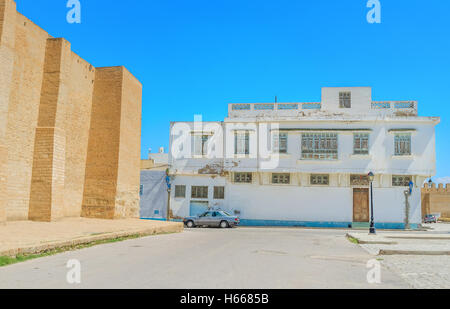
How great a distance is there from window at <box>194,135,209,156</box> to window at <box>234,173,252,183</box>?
288 cm

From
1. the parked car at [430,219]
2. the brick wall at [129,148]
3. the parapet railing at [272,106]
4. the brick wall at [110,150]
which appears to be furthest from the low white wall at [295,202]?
the parked car at [430,219]

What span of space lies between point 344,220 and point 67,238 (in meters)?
23.2

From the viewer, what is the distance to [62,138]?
680 inches

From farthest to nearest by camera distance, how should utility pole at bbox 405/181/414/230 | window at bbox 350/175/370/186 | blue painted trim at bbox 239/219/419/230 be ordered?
window at bbox 350/175/370/186, blue painted trim at bbox 239/219/419/230, utility pole at bbox 405/181/414/230

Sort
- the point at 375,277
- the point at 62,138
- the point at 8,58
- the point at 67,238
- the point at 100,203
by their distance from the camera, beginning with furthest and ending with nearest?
the point at 100,203 → the point at 62,138 → the point at 8,58 → the point at 67,238 → the point at 375,277

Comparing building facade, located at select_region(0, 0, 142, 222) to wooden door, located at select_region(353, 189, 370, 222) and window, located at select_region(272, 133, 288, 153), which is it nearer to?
window, located at select_region(272, 133, 288, 153)

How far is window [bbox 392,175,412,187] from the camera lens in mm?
31234

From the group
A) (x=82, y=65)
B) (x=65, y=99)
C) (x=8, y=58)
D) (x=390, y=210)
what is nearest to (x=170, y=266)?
(x=8, y=58)

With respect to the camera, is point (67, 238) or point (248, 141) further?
point (248, 141)

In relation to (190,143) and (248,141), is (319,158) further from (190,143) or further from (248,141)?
(190,143)

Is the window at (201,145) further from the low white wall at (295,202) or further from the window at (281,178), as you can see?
the window at (281,178)

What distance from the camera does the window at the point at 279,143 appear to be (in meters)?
32.0

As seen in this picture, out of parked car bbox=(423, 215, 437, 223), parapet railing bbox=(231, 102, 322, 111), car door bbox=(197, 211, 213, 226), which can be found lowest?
parked car bbox=(423, 215, 437, 223)

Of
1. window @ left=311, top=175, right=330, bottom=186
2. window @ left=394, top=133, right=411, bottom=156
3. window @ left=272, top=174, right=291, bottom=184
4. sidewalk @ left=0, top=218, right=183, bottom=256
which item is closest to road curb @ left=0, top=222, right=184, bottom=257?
sidewalk @ left=0, top=218, right=183, bottom=256
